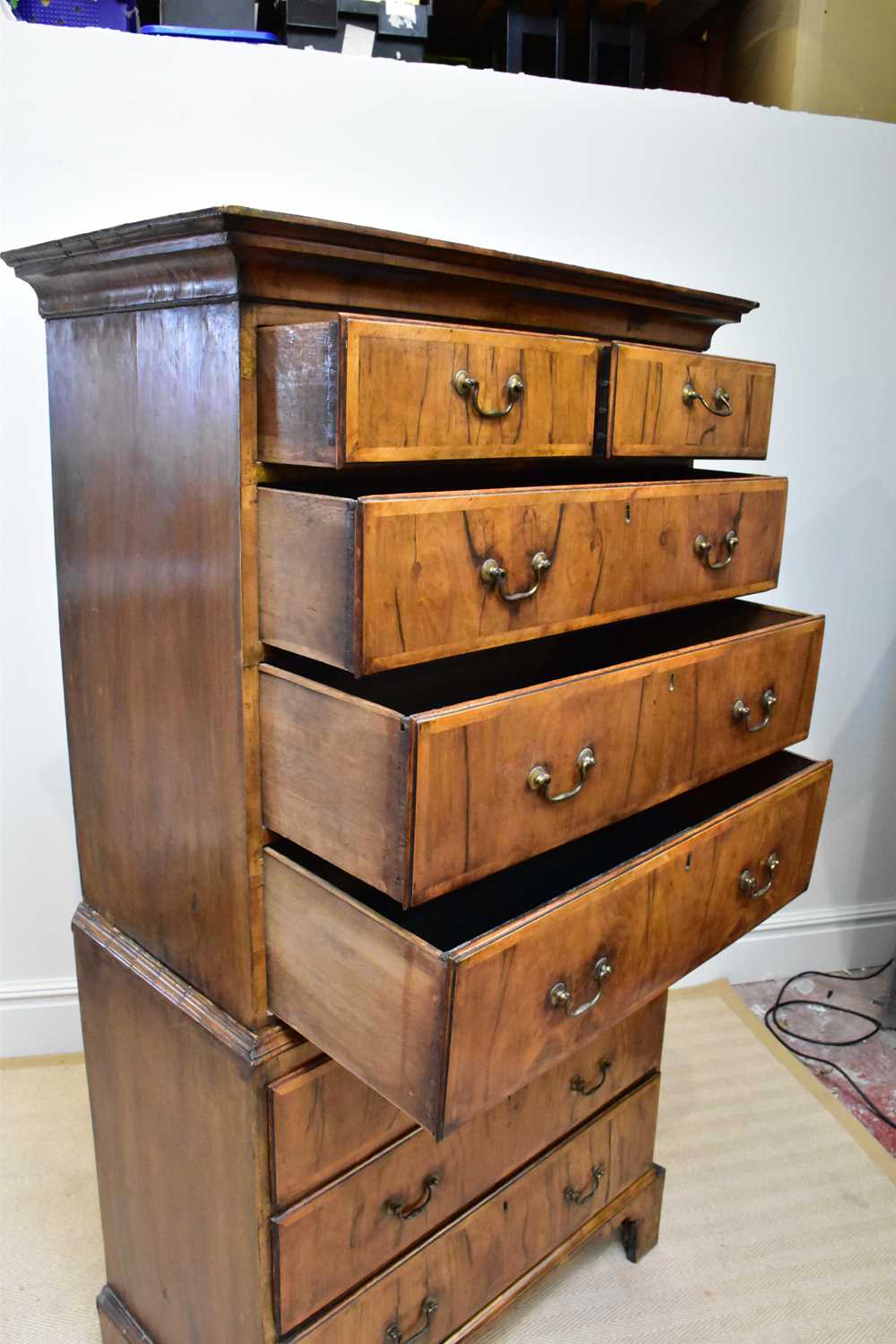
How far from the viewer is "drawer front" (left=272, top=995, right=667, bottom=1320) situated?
38.7 inches

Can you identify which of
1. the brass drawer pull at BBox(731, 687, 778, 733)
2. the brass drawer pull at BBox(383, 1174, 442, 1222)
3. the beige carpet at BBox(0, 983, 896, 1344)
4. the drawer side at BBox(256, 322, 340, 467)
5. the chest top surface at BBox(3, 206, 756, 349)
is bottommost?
the beige carpet at BBox(0, 983, 896, 1344)

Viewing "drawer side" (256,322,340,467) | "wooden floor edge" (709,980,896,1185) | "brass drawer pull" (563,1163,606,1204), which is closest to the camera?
"drawer side" (256,322,340,467)

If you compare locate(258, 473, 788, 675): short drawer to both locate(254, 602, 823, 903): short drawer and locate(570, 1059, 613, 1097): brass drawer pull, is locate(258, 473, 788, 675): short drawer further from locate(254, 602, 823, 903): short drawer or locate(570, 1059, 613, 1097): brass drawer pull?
locate(570, 1059, 613, 1097): brass drawer pull

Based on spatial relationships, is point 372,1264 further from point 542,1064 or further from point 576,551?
point 576,551

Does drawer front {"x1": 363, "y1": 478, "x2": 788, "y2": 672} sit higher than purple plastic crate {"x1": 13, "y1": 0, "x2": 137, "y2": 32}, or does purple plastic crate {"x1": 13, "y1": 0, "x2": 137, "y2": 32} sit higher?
purple plastic crate {"x1": 13, "y1": 0, "x2": 137, "y2": 32}

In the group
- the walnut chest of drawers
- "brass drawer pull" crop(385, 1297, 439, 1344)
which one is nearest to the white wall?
the walnut chest of drawers

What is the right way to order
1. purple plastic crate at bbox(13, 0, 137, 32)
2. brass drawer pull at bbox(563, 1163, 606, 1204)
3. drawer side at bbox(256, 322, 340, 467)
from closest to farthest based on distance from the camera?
drawer side at bbox(256, 322, 340, 467)
brass drawer pull at bbox(563, 1163, 606, 1204)
purple plastic crate at bbox(13, 0, 137, 32)

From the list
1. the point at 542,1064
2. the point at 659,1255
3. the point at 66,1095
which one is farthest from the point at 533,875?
the point at 66,1095

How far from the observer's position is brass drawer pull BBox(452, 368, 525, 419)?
2.60 ft

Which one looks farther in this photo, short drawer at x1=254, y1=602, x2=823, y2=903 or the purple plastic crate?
the purple plastic crate

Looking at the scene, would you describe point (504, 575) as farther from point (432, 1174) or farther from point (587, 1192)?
point (587, 1192)

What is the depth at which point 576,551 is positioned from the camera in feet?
A: 2.94

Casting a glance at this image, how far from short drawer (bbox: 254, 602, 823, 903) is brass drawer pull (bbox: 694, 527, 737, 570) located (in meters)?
0.09

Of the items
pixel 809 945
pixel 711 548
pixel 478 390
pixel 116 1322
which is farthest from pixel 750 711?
pixel 809 945
